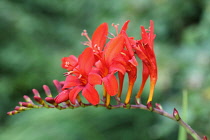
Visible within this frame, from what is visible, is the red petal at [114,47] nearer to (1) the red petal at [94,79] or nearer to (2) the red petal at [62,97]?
(1) the red petal at [94,79]

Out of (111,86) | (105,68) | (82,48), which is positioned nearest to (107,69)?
(105,68)

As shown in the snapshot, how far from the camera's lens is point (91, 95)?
1021 mm

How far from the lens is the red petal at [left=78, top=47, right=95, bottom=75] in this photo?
3.50 feet

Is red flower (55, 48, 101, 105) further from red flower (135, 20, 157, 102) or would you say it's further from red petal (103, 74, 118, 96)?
red flower (135, 20, 157, 102)

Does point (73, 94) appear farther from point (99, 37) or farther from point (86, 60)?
point (99, 37)

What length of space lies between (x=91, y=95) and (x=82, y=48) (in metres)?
2.15

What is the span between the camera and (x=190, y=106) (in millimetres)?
2004

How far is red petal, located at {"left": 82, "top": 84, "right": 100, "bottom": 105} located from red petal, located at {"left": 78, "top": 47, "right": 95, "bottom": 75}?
75mm

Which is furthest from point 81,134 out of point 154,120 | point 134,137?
point 154,120

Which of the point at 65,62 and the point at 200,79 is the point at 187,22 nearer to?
the point at 200,79

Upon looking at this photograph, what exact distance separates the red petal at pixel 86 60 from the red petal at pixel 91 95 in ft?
0.25

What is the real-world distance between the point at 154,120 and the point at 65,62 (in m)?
1.78

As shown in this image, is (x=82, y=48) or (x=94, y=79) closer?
(x=94, y=79)

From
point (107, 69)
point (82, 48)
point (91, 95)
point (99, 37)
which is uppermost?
point (82, 48)
